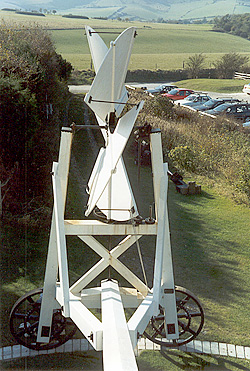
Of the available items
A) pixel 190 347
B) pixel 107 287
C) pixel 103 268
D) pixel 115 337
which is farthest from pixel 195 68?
pixel 115 337

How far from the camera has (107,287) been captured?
4602mm

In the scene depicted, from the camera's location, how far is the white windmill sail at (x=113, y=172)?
3900mm

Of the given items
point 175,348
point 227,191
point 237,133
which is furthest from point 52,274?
point 237,133

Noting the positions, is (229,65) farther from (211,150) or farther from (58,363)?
(58,363)

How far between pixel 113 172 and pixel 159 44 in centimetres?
5550

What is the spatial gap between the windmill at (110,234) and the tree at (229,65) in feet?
128

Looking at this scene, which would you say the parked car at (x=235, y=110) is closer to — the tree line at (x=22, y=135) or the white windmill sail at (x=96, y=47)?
the tree line at (x=22, y=135)

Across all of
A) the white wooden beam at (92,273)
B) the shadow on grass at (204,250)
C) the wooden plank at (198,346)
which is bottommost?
the shadow on grass at (204,250)

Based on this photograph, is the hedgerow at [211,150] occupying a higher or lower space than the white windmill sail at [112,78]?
lower

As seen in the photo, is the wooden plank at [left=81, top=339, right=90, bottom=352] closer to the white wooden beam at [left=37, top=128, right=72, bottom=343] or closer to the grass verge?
the white wooden beam at [left=37, top=128, right=72, bottom=343]

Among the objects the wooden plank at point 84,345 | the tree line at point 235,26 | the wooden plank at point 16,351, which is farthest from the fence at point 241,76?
the wooden plank at point 16,351

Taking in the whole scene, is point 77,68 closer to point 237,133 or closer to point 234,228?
point 237,133

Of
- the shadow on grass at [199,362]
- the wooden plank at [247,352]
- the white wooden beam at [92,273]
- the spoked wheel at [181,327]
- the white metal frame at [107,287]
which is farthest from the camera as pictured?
the wooden plank at [247,352]

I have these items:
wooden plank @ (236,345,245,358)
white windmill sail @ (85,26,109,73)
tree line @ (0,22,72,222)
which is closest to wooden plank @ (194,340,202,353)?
wooden plank @ (236,345,245,358)
